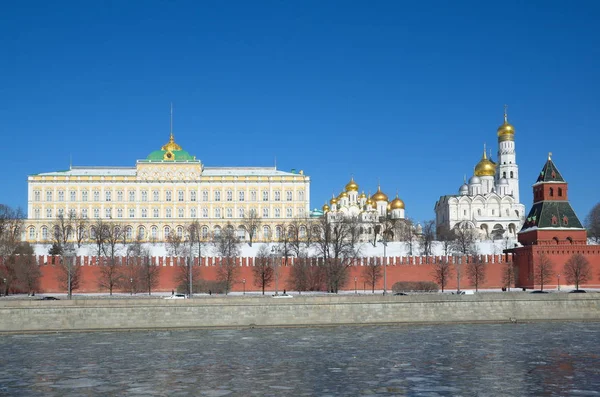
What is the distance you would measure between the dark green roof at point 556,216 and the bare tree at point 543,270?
2.58m

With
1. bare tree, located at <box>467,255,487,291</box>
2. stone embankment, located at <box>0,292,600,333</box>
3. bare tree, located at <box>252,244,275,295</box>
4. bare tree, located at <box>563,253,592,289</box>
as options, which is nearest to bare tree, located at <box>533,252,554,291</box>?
bare tree, located at <box>563,253,592,289</box>

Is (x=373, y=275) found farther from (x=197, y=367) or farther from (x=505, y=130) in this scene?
(x=505, y=130)

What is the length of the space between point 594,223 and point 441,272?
1331 inches

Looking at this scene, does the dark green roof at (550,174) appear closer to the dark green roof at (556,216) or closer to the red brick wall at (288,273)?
the dark green roof at (556,216)

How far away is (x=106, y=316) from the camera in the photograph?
3556cm

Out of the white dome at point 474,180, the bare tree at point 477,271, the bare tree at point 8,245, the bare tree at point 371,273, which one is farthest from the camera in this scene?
the white dome at point 474,180

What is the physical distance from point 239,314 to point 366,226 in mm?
51179

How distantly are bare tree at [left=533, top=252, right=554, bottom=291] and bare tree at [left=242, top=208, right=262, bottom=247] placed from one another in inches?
1236

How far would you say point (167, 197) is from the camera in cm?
8638

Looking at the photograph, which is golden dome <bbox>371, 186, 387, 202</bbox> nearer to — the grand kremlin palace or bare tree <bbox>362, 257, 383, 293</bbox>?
the grand kremlin palace

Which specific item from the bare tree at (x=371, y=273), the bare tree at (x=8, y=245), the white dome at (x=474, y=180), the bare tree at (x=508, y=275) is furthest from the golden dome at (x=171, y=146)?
the bare tree at (x=508, y=275)

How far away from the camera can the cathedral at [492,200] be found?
8762cm

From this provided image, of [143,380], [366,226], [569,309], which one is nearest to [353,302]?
[569,309]

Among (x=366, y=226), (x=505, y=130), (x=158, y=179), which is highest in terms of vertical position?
(x=505, y=130)
